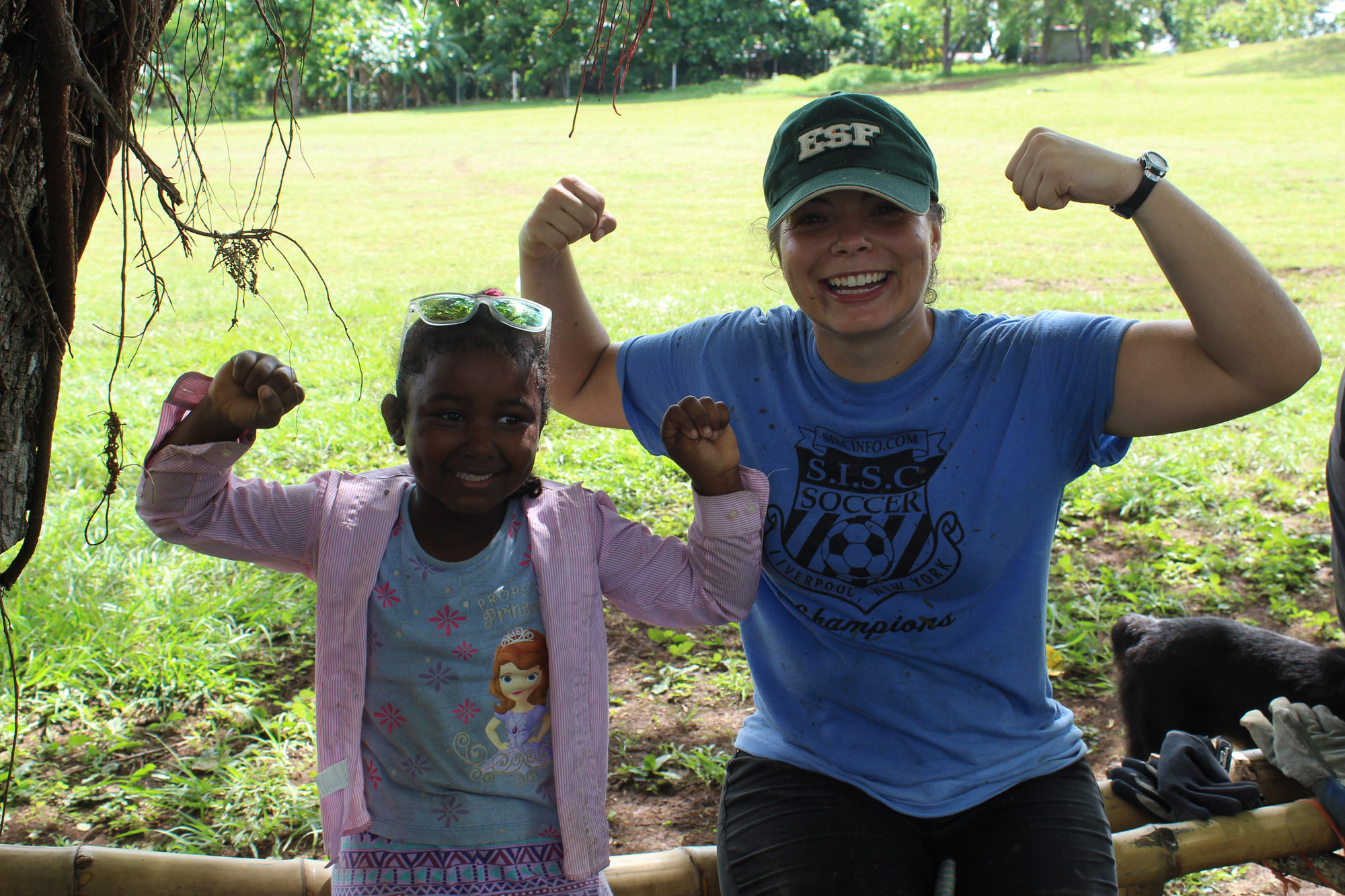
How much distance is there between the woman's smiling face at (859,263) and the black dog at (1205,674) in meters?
1.37

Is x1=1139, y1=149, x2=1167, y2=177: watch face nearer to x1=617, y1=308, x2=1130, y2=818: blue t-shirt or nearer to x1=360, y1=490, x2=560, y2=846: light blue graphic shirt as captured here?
x1=617, y1=308, x2=1130, y2=818: blue t-shirt

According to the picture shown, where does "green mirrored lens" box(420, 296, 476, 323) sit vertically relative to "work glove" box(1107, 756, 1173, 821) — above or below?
above

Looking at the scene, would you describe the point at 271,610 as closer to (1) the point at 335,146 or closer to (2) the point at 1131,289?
(2) the point at 1131,289

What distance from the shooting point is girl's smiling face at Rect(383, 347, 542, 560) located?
1.89 metres

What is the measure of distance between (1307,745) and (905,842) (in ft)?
3.74

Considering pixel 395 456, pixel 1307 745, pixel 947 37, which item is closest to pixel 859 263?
pixel 1307 745

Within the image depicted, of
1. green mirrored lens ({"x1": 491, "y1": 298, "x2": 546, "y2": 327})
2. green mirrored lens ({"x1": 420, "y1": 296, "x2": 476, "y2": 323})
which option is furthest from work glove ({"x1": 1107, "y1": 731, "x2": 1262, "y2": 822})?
green mirrored lens ({"x1": 420, "y1": 296, "x2": 476, "y2": 323})

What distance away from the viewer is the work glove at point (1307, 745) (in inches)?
95.0

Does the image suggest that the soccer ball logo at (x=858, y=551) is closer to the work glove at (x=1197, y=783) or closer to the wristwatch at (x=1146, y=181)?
the wristwatch at (x=1146, y=181)

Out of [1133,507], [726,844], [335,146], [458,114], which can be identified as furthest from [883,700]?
[458,114]

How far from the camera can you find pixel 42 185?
1.62 m

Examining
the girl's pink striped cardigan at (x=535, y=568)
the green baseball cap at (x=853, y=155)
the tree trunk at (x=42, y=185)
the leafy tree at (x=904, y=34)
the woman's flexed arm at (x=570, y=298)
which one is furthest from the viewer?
the leafy tree at (x=904, y=34)

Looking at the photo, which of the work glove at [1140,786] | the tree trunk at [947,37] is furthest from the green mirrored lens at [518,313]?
→ the tree trunk at [947,37]

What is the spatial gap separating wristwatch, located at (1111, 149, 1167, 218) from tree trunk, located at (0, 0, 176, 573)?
5.51 feet
